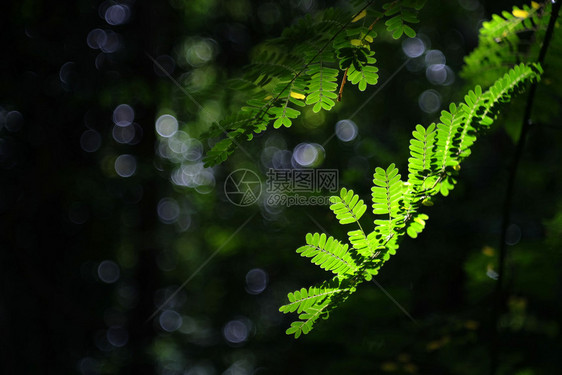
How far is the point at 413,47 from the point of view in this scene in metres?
3.38

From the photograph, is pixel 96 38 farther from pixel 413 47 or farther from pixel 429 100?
pixel 429 100

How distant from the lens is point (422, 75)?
3643mm

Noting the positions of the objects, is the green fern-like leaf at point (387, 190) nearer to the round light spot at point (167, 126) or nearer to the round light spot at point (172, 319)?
the round light spot at point (167, 126)

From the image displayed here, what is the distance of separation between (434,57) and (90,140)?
3537mm

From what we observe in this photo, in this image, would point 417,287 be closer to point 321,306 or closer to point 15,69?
point 321,306

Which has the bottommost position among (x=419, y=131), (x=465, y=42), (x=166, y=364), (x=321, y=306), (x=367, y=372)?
(x=166, y=364)

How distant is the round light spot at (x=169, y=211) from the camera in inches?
241

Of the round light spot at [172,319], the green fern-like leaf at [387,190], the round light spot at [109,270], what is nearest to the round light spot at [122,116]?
the round light spot at [109,270]

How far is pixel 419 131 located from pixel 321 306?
0.36m

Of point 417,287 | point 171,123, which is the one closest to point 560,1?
point 417,287

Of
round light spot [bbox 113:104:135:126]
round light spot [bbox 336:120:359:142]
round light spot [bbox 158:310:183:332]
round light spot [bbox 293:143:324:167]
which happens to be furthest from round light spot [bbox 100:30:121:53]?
round light spot [bbox 158:310:183:332]

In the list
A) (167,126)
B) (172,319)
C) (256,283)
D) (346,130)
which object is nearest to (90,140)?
(167,126)

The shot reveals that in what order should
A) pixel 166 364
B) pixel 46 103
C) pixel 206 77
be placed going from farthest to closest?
pixel 206 77
pixel 46 103
pixel 166 364

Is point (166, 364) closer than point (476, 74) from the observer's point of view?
No
